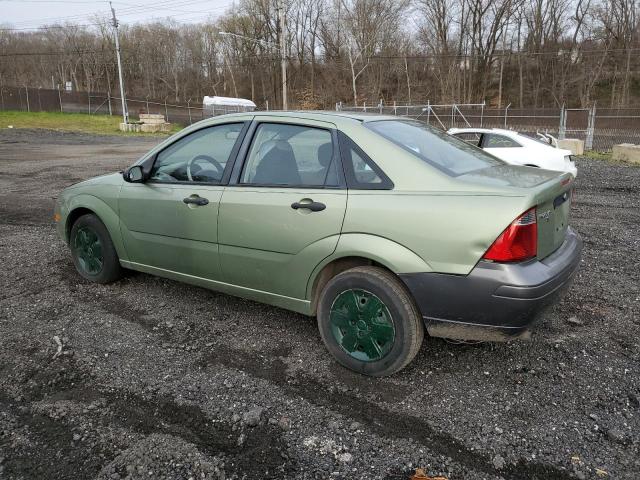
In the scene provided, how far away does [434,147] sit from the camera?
11.3 feet

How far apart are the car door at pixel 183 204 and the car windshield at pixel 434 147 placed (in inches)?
44.5

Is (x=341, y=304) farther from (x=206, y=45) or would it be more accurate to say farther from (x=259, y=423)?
(x=206, y=45)

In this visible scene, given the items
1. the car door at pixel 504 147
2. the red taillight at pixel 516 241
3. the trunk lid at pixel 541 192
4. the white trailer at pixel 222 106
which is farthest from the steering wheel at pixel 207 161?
the white trailer at pixel 222 106

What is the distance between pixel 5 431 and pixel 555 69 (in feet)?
189

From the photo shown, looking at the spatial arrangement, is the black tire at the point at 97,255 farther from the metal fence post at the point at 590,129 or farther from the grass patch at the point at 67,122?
the grass patch at the point at 67,122

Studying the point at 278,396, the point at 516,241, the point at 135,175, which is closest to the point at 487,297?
the point at 516,241

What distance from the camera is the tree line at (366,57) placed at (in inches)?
→ 1953

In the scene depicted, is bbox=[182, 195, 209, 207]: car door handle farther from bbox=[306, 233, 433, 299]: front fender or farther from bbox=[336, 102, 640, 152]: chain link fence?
bbox=[336, 102, 640, 152]: chain link fence

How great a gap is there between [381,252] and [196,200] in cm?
154

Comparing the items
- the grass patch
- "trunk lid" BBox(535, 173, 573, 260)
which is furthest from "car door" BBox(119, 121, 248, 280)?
the grass patch

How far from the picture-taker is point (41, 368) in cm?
326

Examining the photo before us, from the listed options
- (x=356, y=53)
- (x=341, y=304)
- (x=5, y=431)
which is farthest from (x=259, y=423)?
(x=356, y=53)

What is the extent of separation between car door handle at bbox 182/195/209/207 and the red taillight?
2.02 meters

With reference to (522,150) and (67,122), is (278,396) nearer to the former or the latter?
(522,150)
